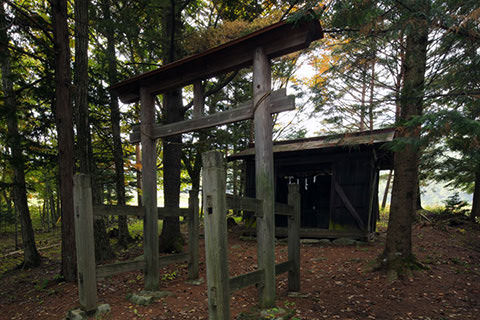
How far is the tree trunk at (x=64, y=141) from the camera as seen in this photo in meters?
6.70

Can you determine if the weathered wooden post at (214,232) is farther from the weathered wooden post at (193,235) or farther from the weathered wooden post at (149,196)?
the weathered wooden post at (193,235)

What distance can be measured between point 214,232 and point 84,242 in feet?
8.46

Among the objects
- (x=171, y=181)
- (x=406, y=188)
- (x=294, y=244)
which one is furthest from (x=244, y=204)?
(x=171, y=181)

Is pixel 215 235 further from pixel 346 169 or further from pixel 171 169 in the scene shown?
pixel 346 169

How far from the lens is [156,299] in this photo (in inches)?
213

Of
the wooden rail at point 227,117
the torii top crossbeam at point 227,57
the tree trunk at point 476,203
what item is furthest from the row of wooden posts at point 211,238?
the tree trunk at point 476,203

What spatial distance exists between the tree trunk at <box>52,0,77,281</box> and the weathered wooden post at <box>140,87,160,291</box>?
202 cm

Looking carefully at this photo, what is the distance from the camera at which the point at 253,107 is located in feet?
15.5

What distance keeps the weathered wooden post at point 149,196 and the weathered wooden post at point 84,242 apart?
1.29 metres

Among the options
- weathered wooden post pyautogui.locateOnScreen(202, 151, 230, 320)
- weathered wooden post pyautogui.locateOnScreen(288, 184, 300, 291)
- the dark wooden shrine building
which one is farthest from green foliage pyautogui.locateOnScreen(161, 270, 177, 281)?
the dark wooden shrine building

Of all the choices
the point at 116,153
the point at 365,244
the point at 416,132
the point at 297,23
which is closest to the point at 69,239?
the point at 116,153

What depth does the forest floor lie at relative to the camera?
4637 millimetres

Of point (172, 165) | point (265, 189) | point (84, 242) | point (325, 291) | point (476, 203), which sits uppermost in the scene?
point (172, 165)

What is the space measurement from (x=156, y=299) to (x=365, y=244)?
→ 7175 mm
